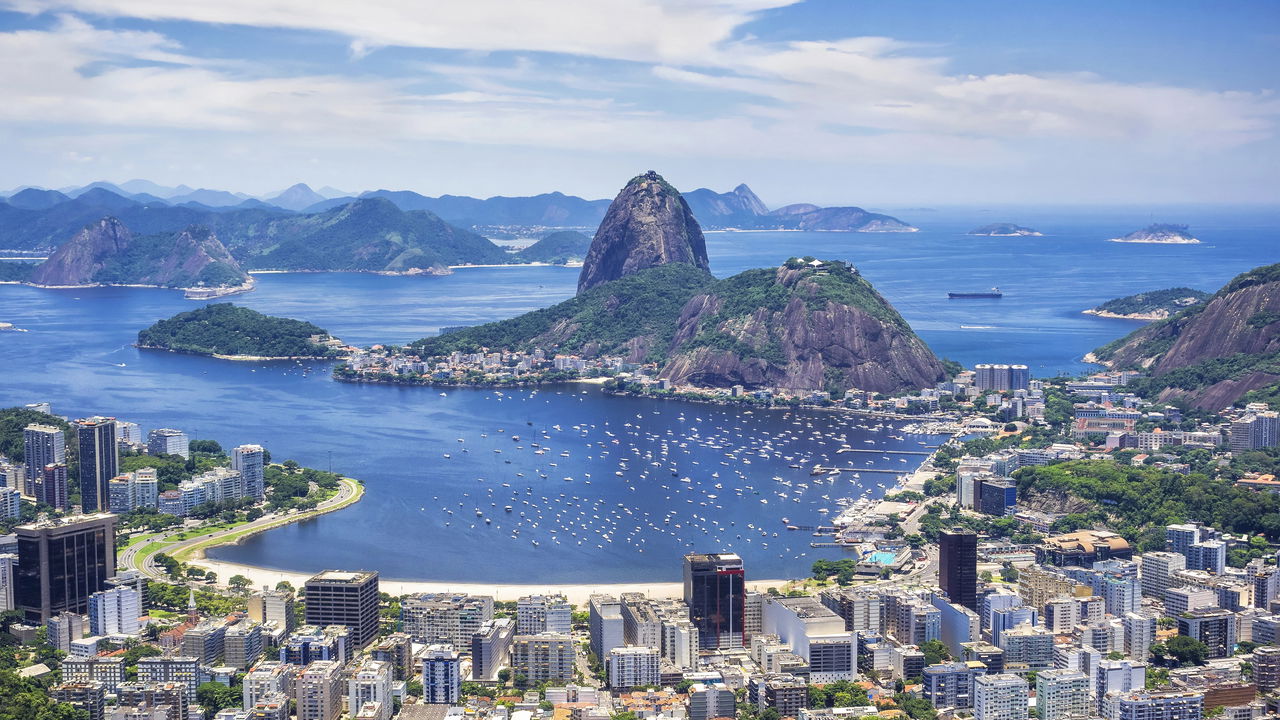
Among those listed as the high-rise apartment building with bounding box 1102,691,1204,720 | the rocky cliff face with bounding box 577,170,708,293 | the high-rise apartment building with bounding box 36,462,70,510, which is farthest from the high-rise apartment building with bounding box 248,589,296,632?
the rocky cliff face with bounding box 577,170,708,293

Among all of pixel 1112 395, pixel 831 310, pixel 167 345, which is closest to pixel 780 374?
pixel 831 310

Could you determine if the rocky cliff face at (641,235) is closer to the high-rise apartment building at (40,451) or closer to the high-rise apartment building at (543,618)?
the high-rise apartment building at (40,451)

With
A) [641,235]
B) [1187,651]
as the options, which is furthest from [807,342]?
[1187,651]

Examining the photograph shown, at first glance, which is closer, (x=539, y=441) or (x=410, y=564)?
(x=410, y=564)

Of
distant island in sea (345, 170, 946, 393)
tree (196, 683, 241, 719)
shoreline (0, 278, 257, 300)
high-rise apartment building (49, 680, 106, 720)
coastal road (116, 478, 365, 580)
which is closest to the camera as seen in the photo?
high-rise apartment building (49, 680, 106, 720)

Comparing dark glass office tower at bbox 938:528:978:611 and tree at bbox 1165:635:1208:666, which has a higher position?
dark glass office tower at bbox 938:528:978:611

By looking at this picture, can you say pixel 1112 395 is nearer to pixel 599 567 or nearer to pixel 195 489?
pixel 599 567

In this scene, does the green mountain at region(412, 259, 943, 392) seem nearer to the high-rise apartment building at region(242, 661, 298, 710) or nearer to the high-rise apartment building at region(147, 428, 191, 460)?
the high-rise apartment building at region(147, 428, 191, 460)
